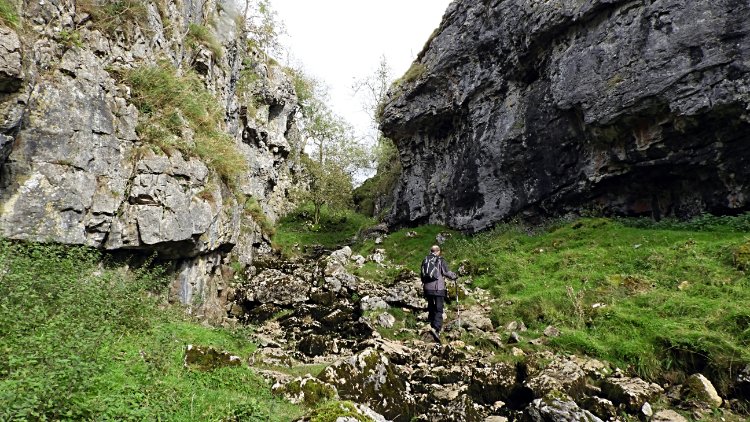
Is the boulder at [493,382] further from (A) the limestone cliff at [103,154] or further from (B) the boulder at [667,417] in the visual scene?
(A) the limestone cliff at [103,154]

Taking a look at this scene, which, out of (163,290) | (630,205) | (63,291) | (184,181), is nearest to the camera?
(63,291)

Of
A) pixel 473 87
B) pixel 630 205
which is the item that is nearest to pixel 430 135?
pixel 473 87

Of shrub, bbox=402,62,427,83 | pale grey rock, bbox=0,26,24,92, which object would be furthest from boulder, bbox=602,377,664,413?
shrub, bbox=402,62,427,83

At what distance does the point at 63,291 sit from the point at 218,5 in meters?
22.9

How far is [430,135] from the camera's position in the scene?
26.7 meters

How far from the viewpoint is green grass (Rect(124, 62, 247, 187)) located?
11.6 metres

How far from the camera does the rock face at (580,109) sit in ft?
41.7

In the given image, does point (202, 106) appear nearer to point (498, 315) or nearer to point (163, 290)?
point (163, 290)

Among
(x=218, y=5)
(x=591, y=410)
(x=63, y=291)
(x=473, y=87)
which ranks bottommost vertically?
(x=591, y=410)

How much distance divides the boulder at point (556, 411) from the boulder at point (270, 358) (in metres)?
5.58

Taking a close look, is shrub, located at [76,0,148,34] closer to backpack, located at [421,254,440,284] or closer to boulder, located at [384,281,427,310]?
backpack, located at [421,254,440,284]

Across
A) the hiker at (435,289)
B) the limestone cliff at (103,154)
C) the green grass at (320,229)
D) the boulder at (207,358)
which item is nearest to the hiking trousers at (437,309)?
the hiker at (435,289)

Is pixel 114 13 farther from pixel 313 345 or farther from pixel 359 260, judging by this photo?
pixel 359 260

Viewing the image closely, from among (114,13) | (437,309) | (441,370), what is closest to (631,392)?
(441,370)
